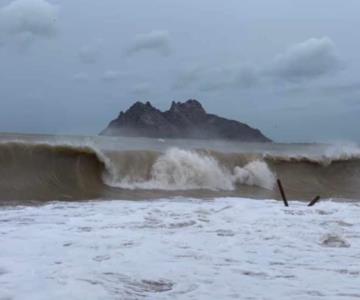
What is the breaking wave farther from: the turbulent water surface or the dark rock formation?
the dark rock formation

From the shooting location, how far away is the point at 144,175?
19078 mm

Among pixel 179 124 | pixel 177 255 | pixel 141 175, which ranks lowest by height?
pixel 177 255

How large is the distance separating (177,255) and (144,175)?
12562 mm

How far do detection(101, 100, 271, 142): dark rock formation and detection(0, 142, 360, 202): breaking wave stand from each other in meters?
28.5

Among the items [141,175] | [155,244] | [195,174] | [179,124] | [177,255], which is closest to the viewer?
[177,255]

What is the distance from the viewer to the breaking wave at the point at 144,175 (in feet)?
53.9

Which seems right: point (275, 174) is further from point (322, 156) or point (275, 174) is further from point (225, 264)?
point (225, 264)

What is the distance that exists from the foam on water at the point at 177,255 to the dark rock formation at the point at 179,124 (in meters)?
40.7

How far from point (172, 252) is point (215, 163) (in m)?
14.7

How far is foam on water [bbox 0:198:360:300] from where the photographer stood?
199 inches

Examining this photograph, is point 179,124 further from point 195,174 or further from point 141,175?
point 141,175

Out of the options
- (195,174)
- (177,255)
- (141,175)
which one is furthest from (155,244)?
(195,174)

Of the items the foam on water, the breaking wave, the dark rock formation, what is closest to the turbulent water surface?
the breaking wave

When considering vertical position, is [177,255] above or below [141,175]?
below
